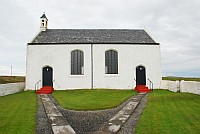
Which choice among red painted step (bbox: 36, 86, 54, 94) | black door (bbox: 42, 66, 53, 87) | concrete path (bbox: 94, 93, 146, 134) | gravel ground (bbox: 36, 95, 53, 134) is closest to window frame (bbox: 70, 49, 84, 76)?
black door (bbox: 42, 66, 53, 87)

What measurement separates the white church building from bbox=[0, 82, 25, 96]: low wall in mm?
1119

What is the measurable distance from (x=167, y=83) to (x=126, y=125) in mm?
→ 17476

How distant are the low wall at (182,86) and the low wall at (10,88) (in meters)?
18.5

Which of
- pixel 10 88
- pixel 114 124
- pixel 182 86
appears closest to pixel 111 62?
pixel 182 86

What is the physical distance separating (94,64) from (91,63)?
42 centimetres

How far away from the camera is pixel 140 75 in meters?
26.3

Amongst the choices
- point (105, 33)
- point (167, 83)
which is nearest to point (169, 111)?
point (167, 83)

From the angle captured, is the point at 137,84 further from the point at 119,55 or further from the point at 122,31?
the point at 122,31

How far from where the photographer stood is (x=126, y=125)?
344 inches

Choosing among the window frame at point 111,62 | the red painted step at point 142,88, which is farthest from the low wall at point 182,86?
the window frame at point 111,62

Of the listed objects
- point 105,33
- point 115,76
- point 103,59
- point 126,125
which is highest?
point 105,33

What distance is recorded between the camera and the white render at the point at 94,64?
25719 millimetres

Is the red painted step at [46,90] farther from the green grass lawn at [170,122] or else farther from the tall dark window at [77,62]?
the green grass lawn at [170,122]

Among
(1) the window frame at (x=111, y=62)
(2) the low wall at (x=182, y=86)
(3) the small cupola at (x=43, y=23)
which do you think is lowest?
(2) the low wall at (x=182, y=86)
